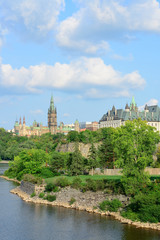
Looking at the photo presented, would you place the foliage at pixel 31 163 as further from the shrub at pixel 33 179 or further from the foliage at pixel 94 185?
the foliage at pixel 94 185

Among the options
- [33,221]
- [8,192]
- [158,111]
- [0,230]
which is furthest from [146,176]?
[158,111]

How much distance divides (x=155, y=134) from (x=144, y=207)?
9.75 meters

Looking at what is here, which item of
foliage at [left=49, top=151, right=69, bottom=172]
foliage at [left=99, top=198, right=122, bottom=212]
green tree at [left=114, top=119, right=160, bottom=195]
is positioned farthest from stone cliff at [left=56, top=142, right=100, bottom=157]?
foliage at [left=99, top=198, right=122, bottom=212]

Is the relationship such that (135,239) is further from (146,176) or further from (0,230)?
(0,230)

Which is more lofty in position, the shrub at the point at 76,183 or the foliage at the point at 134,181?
the foliage at the point at 134,181

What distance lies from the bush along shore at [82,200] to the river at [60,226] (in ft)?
3.75

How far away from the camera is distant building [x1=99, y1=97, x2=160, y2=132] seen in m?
164

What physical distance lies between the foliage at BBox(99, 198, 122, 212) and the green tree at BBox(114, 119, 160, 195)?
1.97 meters

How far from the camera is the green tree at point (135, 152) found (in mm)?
41438

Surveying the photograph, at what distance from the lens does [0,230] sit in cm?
3600

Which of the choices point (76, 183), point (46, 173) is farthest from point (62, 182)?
point (46, 173)

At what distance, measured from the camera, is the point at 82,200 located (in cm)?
4534

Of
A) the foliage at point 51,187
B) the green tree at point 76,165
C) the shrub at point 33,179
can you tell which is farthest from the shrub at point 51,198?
the green tree at point 76,165

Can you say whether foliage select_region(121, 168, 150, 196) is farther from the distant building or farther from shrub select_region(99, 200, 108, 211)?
the distant building
